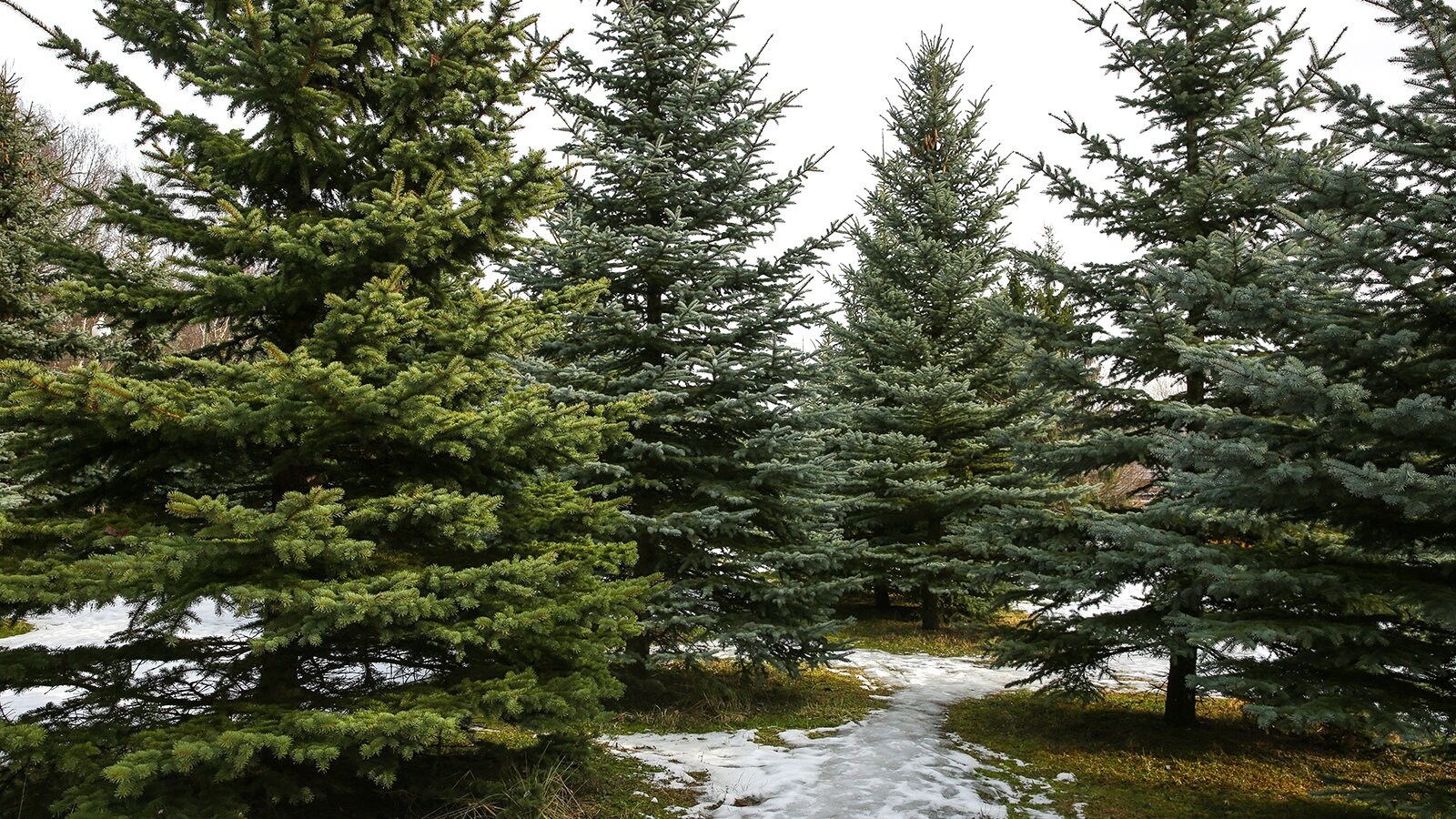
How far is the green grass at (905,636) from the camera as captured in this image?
12086mm

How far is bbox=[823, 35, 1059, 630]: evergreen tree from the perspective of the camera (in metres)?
12.0

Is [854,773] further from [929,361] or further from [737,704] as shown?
[929,361]

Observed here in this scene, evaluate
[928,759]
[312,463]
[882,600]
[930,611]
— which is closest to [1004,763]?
[928,759]

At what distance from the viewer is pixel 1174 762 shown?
20.9 ft

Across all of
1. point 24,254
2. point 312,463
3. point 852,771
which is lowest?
point 852,771

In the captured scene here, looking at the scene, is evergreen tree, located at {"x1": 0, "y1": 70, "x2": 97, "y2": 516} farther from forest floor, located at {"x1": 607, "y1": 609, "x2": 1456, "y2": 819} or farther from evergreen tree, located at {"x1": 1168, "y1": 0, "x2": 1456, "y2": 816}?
evergreen tree, located at {"x1": 1168, "y1": 0, "x2": 1456, "y2": 816}

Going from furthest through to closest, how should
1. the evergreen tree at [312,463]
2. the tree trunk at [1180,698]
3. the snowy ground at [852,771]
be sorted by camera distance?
the tree trunk at [1180,698] → the snowy ground at [852,771] → the evergreen tree at [312,463]

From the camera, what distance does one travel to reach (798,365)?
8016 millimetres

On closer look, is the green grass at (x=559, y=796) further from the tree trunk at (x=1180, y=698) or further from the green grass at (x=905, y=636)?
the green grass at (x=905, y=636)

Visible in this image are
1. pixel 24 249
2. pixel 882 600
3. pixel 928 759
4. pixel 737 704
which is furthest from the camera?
pixel 882 600

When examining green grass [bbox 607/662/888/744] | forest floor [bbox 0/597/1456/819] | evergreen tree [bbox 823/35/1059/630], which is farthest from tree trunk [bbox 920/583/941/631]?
green grass [bbox 607/662/888/744]

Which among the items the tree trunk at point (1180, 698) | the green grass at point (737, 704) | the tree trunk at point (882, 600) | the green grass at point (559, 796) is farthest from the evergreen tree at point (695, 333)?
the tree trunk at point (882, 600)

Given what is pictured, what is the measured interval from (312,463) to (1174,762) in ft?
23.4

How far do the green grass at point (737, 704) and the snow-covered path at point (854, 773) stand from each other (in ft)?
0.77
